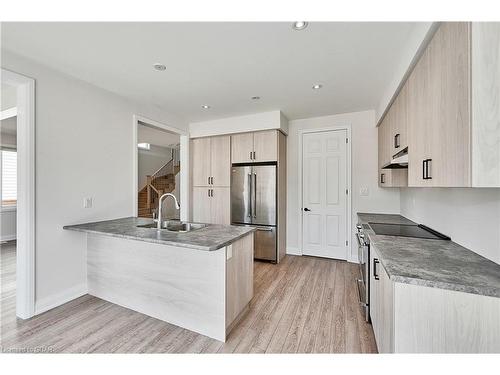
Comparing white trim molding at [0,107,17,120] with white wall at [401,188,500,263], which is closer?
white wall at [401,188,500,263]

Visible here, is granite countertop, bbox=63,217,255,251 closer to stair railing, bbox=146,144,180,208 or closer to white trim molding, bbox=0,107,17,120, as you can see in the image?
white trim molding, bbox=0,107,17,120

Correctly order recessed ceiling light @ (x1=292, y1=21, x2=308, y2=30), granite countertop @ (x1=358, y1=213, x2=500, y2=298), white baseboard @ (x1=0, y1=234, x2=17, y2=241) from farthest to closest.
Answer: white baseboard @ (x1=0, y1=234, x2=17, y2=241) < recessed ceiling light @ (x1=292, y1=21, x2=308, y2=30) < granite countertop @ (x1=358, y1=213, x2=500, y2=298)

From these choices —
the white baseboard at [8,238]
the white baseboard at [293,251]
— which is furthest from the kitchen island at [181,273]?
the white baseboard at [8,238]

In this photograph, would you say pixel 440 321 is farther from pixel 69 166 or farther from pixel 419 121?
pixel 69 166

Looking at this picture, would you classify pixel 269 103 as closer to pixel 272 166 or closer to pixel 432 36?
pixel 272 166

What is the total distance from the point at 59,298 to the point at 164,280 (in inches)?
51.8

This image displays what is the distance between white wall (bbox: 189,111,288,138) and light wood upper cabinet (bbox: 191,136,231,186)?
0.14 meters

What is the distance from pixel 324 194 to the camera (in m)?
3.97

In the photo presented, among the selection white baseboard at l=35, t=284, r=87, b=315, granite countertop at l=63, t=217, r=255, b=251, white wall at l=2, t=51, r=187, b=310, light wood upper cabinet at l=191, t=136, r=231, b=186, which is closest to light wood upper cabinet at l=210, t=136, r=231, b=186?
light wood upper cabinet at l=191, t=136, r=231, b=186

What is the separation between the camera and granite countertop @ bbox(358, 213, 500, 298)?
3.52 ft

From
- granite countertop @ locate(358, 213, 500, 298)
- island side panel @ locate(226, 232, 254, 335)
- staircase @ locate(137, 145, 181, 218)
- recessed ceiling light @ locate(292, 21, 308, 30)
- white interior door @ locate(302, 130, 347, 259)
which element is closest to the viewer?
granite countertop @ locate(358, 213, 500, 298)

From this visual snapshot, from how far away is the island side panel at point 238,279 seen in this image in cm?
191

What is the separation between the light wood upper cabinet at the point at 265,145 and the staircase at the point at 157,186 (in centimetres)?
400

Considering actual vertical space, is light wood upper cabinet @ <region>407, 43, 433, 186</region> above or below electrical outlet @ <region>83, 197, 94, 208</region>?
above
